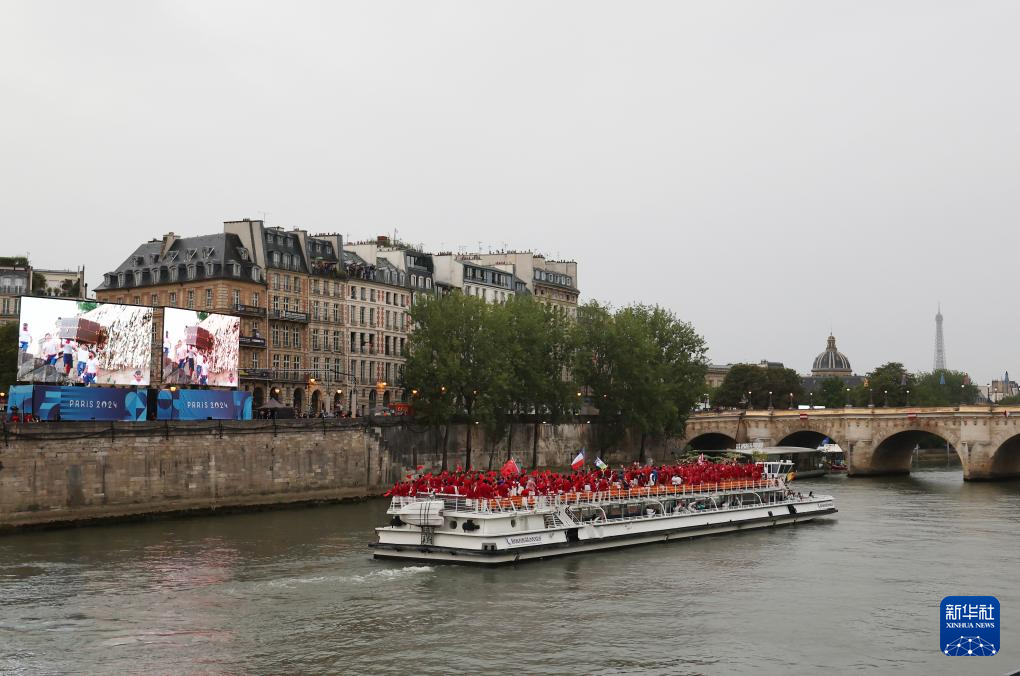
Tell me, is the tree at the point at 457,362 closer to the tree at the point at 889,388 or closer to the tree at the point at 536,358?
the tree at the point at 536,358

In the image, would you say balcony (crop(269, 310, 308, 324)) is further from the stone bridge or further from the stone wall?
the stone bridge

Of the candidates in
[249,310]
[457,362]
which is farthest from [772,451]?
Result: [249,310]

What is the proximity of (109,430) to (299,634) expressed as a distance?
94.1ft

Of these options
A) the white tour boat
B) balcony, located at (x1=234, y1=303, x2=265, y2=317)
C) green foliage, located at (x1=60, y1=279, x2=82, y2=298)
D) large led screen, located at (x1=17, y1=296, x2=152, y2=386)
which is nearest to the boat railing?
the white tour boat

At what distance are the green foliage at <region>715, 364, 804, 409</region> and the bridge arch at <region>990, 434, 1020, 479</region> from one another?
2516 inches

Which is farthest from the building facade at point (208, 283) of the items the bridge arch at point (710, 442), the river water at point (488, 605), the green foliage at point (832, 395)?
the green foliage at point (832, 395)

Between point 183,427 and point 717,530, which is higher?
point 183,427

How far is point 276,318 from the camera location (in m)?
88.7

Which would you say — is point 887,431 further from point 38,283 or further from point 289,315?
point 38,283

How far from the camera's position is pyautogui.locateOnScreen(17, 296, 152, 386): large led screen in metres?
58.4

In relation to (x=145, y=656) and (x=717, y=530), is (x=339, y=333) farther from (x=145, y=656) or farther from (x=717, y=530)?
(x=145, y=656)

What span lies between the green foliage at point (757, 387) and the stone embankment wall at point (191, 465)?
8644cm

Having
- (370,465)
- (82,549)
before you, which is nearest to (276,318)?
(370,465)

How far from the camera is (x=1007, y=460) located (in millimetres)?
95312
